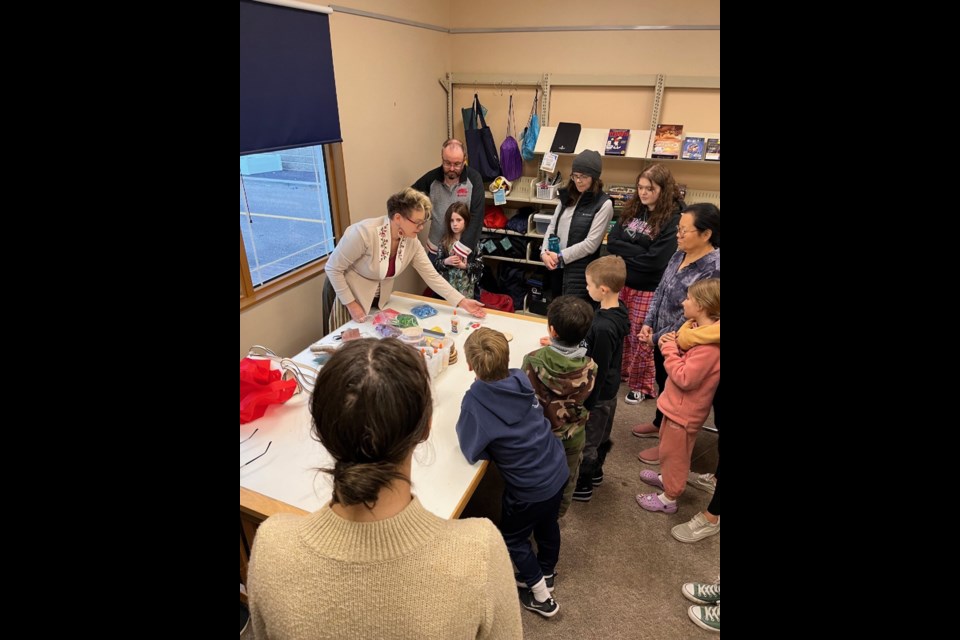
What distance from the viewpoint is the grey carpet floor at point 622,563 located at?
1924 mm

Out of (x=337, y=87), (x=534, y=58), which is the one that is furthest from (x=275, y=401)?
(x=534, y=58)

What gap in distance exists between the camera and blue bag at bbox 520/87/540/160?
422cm

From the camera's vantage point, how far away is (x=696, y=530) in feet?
7.50

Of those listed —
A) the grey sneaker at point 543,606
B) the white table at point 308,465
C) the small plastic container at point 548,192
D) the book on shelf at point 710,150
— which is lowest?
the grey sneaker at point 543,606

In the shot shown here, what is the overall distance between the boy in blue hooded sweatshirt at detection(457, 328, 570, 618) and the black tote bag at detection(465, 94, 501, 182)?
2.98 metres

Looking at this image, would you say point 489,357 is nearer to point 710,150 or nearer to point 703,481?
point 703,481

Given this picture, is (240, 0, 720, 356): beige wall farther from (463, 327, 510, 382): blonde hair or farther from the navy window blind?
(463, 327, 510, 382): blonde hair

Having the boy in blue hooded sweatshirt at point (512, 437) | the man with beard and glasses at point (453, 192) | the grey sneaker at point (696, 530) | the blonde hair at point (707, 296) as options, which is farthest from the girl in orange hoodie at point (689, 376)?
the man with beard and glasses at point (453, 192)

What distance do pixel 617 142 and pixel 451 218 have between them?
5.34 feet

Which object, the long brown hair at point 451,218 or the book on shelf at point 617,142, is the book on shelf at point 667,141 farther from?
the long brown hair at point 451,218

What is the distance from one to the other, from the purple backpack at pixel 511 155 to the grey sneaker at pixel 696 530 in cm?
314

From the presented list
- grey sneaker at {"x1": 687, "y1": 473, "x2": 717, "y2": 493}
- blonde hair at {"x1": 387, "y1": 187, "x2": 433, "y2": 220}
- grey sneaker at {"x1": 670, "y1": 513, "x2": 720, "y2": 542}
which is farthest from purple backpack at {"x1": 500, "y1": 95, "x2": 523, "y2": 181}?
grey sneaker at {"x1": 670, "y1": 513, "x2": 720, "y2": 542}

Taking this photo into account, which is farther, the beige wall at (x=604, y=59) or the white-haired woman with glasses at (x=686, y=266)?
the beige wall at (x=604, y=59)
